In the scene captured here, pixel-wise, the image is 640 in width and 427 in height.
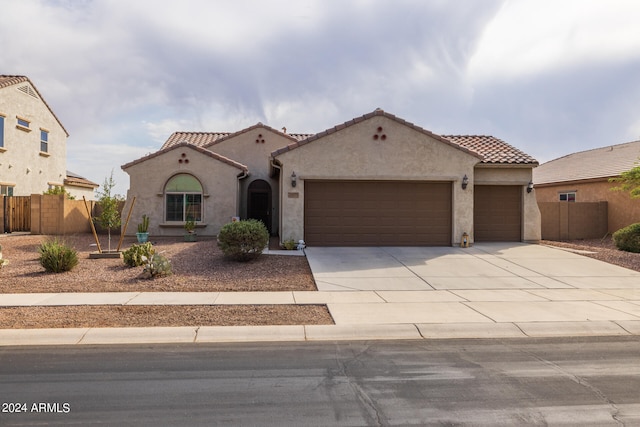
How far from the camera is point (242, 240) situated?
39.7ft

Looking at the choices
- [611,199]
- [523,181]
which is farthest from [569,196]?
[523,181]

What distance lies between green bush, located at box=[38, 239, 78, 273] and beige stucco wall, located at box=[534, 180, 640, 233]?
907 inches

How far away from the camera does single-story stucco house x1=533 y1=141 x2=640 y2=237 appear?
67.2 ft

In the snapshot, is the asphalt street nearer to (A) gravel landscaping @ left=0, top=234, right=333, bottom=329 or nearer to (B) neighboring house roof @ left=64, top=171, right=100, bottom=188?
(A) gravel landscaping @ left=0, top=234, right=333, bottom=329

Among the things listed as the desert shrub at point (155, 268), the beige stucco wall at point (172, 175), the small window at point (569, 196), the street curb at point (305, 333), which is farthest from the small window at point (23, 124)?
the small window at point (569, 196)

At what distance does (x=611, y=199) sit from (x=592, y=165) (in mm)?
4962

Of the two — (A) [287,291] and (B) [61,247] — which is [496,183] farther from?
(B) [61,247]

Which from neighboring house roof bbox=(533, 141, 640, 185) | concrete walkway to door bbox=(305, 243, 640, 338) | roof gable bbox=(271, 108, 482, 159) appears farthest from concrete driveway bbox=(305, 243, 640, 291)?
neighboring house roof bbox=(533, 141, 640, 185)

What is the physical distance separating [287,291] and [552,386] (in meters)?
5.79

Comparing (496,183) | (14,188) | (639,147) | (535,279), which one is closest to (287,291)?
(535,279)

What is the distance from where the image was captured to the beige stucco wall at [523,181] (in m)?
17.0

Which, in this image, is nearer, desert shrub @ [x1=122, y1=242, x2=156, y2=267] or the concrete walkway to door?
the concrete walkway to door

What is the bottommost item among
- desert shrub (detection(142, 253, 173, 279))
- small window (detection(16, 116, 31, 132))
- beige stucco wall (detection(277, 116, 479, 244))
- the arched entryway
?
desert shrub (detection(142, 253, 173, 279))

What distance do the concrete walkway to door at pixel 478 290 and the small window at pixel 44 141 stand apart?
68.6 ft
